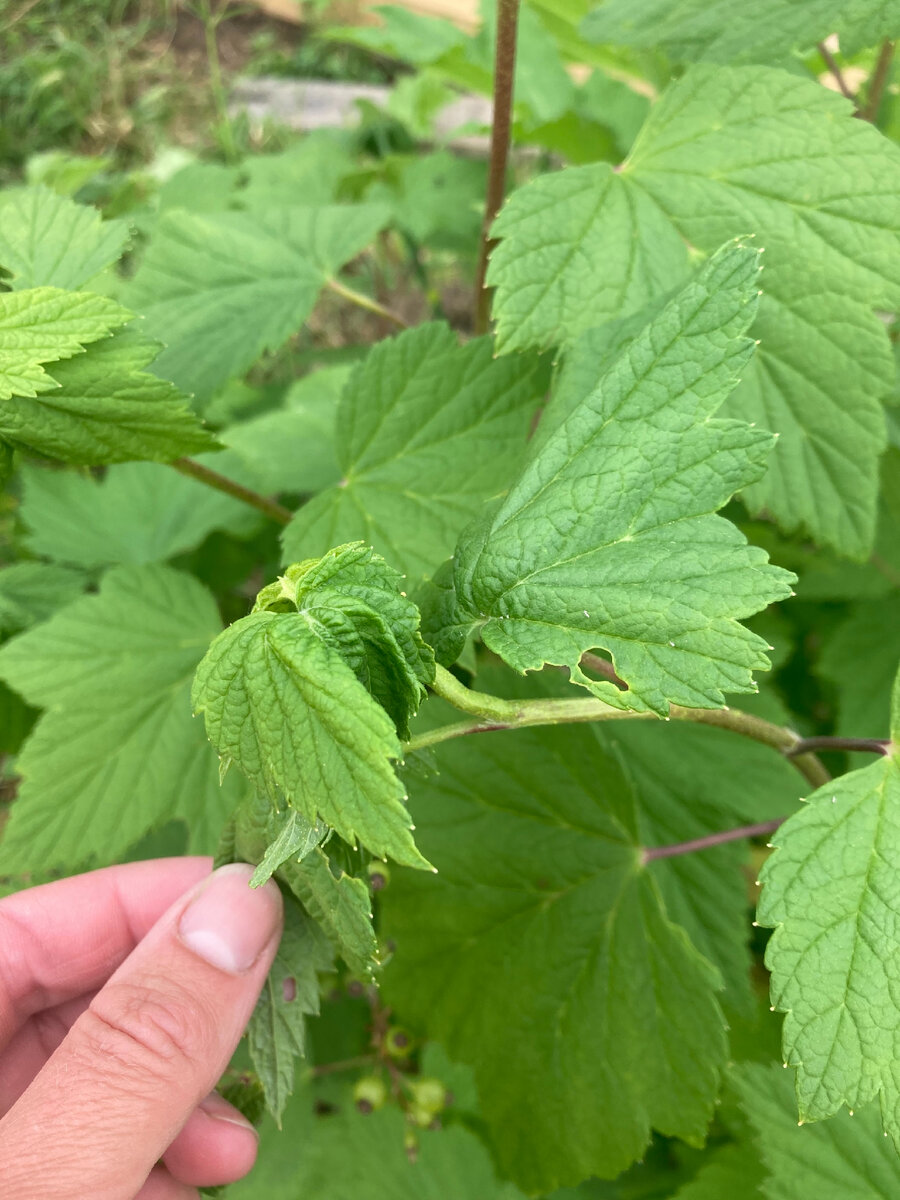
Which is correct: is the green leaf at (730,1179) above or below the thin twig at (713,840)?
below

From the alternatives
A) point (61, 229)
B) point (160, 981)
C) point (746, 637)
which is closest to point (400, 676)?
point (746, 637)

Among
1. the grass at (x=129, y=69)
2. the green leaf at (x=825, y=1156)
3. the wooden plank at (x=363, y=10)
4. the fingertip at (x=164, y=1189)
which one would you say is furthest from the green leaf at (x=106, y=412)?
the wooden plank at (x=363, y=10)

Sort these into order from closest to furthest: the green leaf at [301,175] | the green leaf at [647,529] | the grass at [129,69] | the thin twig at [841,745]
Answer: the green leaf at [647,529], the thin twig at [841,745], the green leaf at [301,175], the grass at [129,69]

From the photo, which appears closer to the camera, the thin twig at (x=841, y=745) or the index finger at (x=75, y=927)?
the thin twig at (x=841, y=745)

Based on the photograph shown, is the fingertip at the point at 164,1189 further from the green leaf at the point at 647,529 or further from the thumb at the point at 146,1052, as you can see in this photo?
the green leaf at the point at 647,529

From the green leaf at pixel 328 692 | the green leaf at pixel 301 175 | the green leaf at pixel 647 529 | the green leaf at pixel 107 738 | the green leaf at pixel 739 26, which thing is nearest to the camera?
the green leaf at pixel 328 692

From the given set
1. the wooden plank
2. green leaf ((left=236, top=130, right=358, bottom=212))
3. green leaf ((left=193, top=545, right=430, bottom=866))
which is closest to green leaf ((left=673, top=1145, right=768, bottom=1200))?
green leaf ((left=193, top=545, right=430, bottom=866))

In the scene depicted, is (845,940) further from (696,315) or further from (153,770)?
(153,770)

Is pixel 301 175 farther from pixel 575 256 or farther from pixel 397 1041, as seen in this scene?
pixel 397 1041

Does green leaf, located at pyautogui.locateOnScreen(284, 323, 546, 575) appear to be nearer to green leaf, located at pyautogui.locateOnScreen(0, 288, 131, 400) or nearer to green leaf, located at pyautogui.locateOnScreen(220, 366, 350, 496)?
green leaf, located at pyautogui.locateOnScreen(220, 366, 350, 496)
